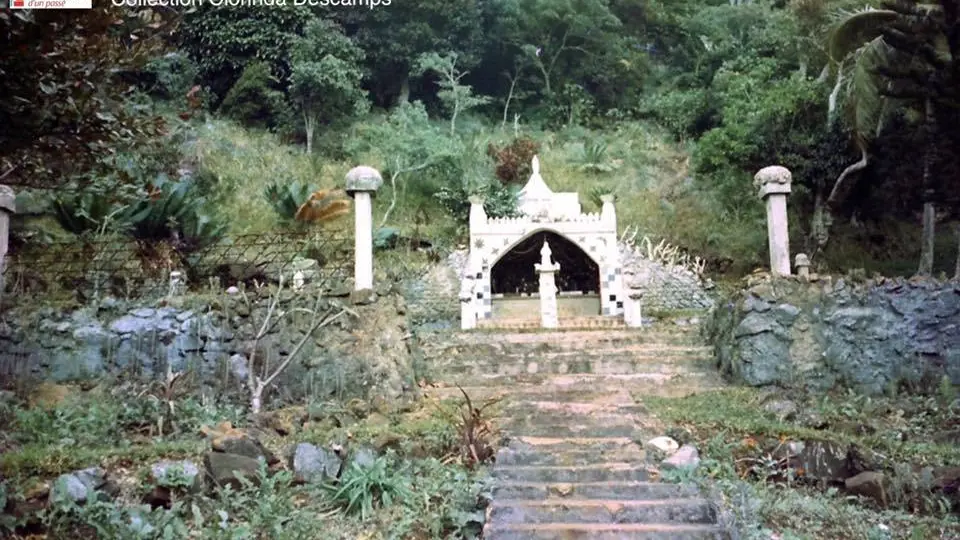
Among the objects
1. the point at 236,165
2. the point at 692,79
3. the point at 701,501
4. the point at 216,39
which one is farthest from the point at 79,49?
the point at 692,79

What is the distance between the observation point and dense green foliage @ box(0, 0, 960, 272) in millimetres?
5148

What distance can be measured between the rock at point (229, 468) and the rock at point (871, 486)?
3965 mm

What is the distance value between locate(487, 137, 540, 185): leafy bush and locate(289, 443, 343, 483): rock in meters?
16.1

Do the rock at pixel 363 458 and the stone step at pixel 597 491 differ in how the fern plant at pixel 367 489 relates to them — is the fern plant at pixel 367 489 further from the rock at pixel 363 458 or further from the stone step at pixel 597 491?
the stone step at pixel 597 491

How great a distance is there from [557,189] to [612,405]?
14.9 metres

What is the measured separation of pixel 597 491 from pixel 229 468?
91.4 inches

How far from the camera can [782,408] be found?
6504 mm

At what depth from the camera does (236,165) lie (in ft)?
65.0

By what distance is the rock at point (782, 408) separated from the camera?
6324 millimetres

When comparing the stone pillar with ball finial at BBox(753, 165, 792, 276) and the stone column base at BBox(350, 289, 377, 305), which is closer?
the stone column base at BBox(350, 289, 377, 305)

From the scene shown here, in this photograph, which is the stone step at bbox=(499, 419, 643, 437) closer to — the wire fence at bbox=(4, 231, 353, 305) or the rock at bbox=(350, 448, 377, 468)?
the rock at bbox=(350, 448, 377, 468)

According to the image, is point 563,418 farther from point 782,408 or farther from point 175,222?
point 175,222

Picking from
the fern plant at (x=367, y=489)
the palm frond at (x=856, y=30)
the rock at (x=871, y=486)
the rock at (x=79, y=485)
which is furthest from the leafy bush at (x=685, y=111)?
the rock at (x=79, y=485)

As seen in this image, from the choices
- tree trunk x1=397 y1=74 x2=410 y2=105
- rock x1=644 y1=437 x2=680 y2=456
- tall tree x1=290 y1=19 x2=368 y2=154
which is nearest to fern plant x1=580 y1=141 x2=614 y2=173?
tall tree x1=290 y1=19 x2=368 y2=154
